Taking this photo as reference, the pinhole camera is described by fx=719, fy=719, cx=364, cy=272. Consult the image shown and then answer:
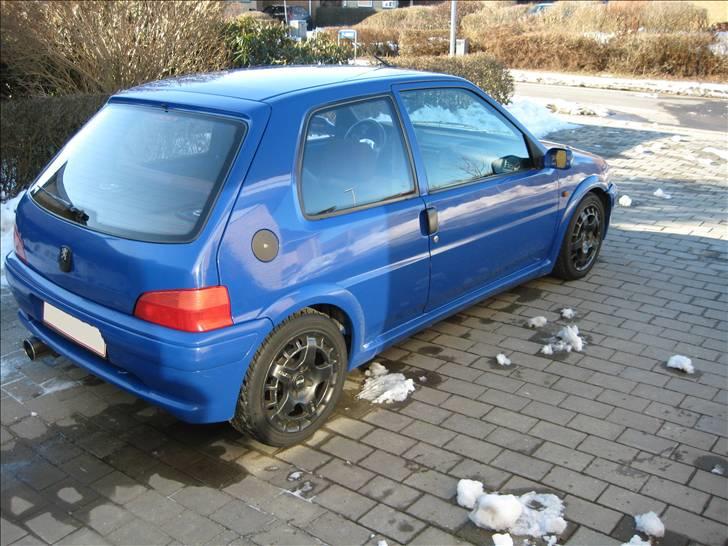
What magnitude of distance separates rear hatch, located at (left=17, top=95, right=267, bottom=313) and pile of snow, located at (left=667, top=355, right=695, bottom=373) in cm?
279

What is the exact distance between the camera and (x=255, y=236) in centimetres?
314

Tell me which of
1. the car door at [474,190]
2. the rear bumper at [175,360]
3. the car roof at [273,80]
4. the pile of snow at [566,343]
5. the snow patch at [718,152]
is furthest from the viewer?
the snow patch at [718,152]

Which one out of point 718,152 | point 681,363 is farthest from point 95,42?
point 718,152

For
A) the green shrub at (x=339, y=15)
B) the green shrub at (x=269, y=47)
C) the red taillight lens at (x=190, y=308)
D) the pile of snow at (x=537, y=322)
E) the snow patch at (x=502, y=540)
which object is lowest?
the snow patch at (x=502, y=540)

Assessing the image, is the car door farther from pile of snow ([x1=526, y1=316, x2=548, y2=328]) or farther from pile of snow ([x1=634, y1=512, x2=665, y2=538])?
pile of snow ([x1=634, y1=512, x2=665, y2=538])

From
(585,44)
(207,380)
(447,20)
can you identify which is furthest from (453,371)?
(447,20)

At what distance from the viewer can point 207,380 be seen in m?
3.05

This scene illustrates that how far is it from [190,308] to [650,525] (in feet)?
6.75

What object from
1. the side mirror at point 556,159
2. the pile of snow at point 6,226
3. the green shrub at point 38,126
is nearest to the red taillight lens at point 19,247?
the pile of snow at point 6,226

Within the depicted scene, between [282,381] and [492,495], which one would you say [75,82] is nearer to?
[282,381]

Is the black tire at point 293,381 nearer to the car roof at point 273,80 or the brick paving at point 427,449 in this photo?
the brick paving at point 427,449

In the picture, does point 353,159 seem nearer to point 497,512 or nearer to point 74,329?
point 74,329

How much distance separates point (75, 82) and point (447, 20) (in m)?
22.8

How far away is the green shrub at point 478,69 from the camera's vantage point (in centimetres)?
1253
